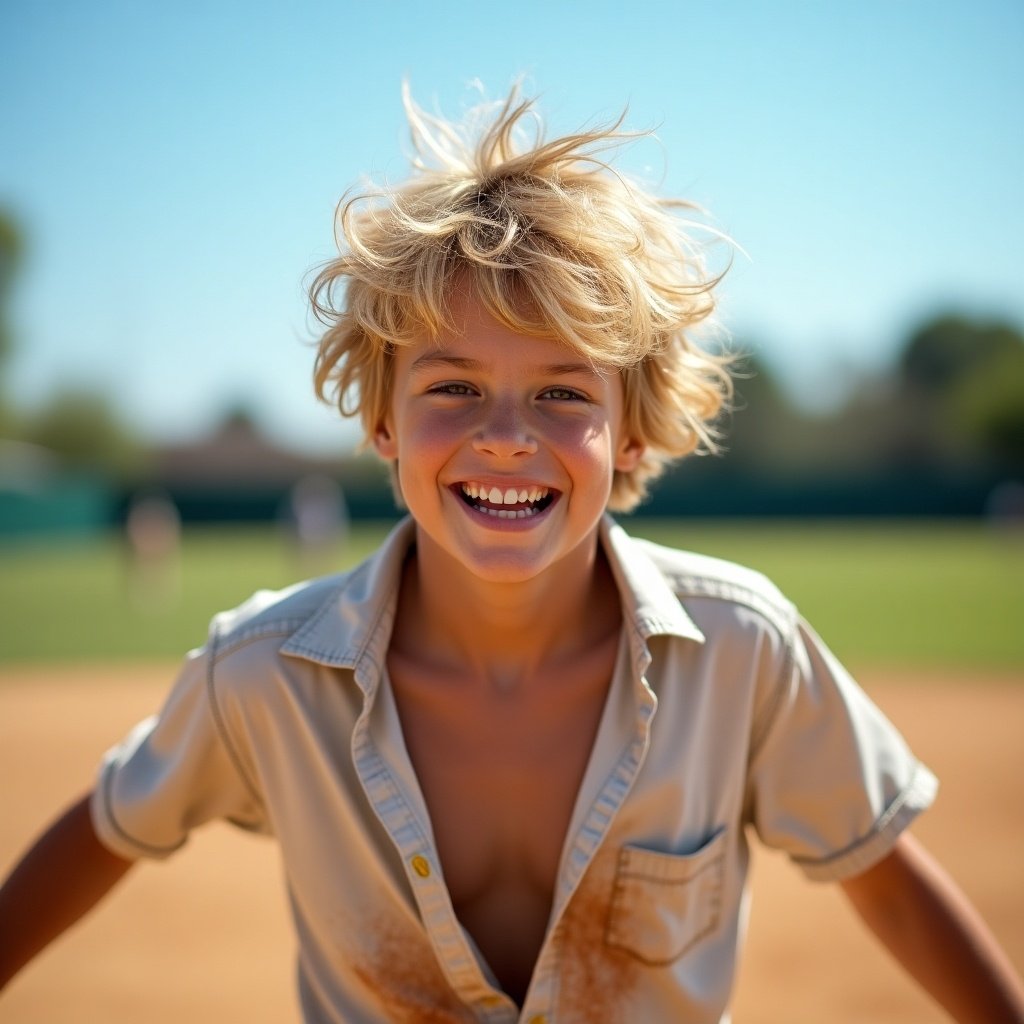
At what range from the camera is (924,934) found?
76.6 inches

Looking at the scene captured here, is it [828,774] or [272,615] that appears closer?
[828,774]

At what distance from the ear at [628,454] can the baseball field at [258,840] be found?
197 cm

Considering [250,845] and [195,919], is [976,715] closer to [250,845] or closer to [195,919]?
[250,845]

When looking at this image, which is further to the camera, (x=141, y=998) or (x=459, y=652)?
(x=141, y=998)

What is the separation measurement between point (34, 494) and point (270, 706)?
3912 centimetres

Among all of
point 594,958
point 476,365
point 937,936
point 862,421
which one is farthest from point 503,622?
point 862,421

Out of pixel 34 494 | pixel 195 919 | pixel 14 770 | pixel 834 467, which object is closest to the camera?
pixel 195 919

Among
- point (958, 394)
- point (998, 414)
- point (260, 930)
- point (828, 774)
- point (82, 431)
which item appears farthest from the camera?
point (82, 431)

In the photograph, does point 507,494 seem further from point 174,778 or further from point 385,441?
point 174,778

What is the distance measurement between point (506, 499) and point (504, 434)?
13 cm

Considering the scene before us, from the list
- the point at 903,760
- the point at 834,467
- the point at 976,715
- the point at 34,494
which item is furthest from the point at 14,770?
the point at 834,467

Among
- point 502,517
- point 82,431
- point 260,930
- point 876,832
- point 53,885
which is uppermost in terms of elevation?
point 502,517

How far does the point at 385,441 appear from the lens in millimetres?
2479

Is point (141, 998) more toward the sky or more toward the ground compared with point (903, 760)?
more toward the ground
